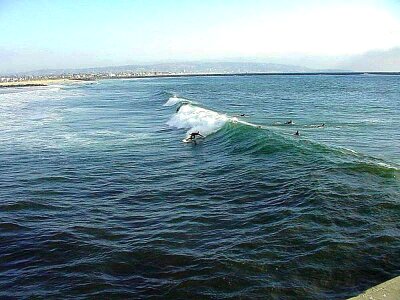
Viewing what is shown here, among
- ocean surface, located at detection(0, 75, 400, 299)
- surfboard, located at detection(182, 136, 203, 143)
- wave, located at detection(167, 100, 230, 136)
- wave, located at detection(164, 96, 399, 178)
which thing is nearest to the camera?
ocean surface, located at detection(0, 75, 400, 299)

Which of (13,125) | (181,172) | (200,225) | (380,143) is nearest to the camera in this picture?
(200,225)

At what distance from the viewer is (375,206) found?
11.6 metres

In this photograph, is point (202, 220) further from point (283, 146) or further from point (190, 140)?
point (190, 140)

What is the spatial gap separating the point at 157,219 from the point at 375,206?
615 cm

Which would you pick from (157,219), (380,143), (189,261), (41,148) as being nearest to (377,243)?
(189,261)

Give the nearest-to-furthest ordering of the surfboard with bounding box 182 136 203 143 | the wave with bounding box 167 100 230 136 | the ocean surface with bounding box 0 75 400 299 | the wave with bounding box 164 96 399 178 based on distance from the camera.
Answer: the ocean surface with bounding box 0 75 400 299, the wave with bounding box 164 96 399 178, the surfboard with bounding box 182 136 203 143, the wave with bounding box 167 100 230 136

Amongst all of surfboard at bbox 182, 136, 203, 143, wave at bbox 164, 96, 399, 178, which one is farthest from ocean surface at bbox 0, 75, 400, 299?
surfboard at bbox 182, 136, 203, 143

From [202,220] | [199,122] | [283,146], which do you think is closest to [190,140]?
[283,146]

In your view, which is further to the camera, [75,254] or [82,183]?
[82,183]

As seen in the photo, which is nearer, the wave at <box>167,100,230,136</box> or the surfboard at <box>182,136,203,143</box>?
the surfboard at <box>182,136,203,143</box>

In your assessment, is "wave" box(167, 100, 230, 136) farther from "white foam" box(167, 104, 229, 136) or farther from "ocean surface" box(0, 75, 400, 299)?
"ocean surface" box(0, 75, 400, 299)

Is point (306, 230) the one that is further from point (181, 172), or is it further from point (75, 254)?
point (181, 172)

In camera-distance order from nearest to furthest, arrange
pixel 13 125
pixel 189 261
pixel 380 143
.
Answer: pixel 189 261, pixel 380 143, pixel 13 125

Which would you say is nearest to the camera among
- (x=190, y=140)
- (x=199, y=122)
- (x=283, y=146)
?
(x=283, y=146)
